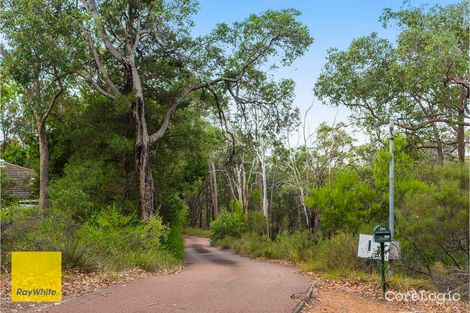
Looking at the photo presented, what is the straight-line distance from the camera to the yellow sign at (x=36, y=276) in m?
8.84

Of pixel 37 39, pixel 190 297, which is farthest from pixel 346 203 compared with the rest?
pixel 37 39

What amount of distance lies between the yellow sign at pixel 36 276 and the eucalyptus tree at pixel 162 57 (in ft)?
29.1

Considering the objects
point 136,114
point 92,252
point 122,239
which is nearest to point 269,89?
point 136,114

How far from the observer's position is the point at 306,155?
3862 cm

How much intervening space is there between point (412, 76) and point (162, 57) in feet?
37.1

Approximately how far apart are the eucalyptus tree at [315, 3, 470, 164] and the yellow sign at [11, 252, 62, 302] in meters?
13.1

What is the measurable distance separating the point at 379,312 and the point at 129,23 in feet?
53.1

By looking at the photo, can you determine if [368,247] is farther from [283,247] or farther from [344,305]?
[283,247]

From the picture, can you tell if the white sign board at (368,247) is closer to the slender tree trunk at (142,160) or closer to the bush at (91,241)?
the bush at (91,241)

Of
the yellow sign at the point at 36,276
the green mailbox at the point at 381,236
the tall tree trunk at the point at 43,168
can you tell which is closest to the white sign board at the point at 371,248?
the green mailbox at the point at 381,236

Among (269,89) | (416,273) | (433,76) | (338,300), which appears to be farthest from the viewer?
A: (269,89)

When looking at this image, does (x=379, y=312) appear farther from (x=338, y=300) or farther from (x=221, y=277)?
(x=221, y=277)

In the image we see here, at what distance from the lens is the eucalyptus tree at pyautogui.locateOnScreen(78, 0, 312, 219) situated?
19.8 metres

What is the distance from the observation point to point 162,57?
2239 cm
